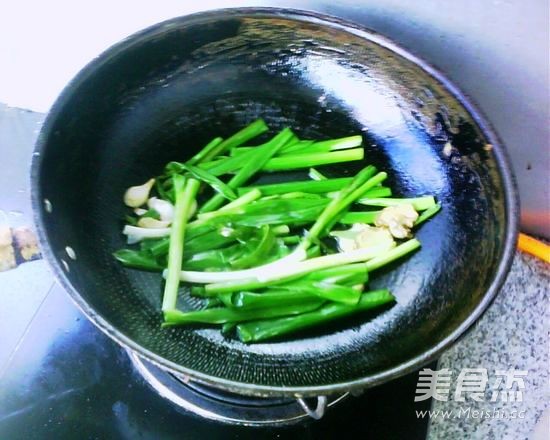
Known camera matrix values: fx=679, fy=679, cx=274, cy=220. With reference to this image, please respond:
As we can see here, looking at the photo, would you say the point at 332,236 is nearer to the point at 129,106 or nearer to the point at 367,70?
the point at 367,70

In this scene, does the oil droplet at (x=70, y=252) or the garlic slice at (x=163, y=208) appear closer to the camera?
the oil droplet at (x=70, y=252)

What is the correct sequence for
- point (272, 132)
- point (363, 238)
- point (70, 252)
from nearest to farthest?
point (70, 252)
point (363, 238)
point (272, 132)

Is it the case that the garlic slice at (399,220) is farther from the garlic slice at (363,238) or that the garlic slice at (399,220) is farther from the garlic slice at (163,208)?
the garlic slice at (163,208)

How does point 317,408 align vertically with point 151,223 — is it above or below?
below

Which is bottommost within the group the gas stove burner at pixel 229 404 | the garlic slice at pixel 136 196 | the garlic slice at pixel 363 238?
the gas stove burner at pixel 229 404
